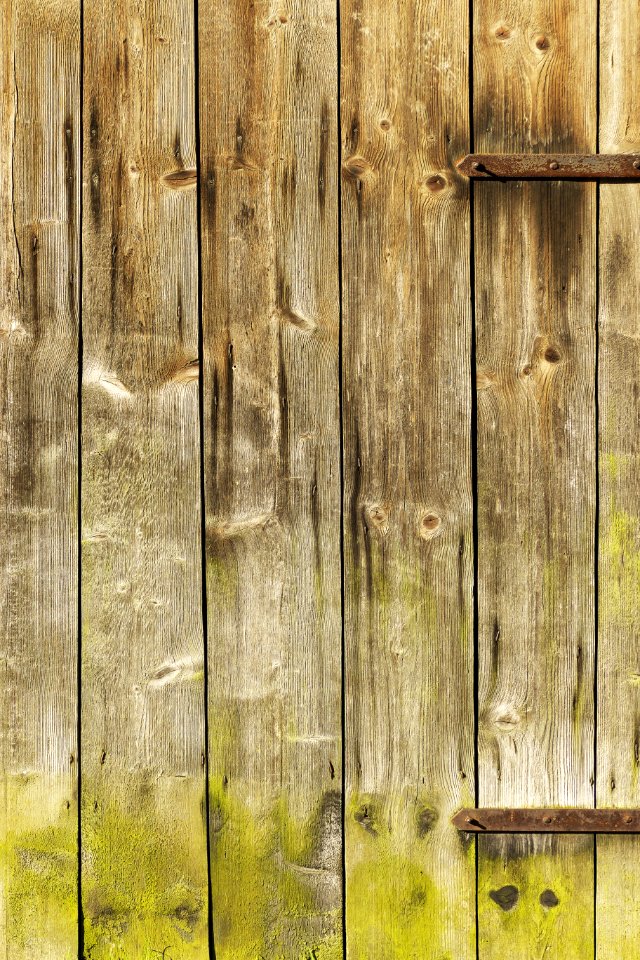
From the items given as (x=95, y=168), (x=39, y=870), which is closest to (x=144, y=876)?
(x=39, y=870)

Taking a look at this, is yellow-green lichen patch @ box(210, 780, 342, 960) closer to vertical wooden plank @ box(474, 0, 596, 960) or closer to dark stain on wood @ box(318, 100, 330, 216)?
vertical wooden plank @ box(474, 0, 596, 960)

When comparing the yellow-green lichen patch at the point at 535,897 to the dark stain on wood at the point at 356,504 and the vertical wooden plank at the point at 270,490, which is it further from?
the dark stain on wood at the point at 356,504

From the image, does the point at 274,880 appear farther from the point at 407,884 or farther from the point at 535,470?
the point at 535,470

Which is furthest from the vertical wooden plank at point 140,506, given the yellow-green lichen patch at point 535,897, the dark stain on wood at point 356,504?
the yellow-green lichen patch at point 535,897

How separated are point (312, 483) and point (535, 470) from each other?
1.28ft

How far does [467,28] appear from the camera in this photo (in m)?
1.34

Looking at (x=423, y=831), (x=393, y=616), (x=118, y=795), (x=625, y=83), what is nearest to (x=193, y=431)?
(x=393, y=616)

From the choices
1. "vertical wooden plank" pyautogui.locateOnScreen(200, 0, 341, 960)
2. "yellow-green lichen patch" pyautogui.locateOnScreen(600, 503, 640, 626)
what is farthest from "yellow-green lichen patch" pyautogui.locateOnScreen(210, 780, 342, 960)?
"yellow-green lichen patch" pyautogui.locateOnScreen(600, 503, 640, 626)

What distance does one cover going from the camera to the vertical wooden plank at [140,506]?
1.34m

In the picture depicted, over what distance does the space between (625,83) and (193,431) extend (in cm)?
96

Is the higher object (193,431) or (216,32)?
(216,32)

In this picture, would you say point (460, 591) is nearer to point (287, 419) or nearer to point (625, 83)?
point (287, 419)

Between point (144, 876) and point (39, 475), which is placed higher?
point (39, 475)

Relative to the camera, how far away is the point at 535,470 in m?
1.35
